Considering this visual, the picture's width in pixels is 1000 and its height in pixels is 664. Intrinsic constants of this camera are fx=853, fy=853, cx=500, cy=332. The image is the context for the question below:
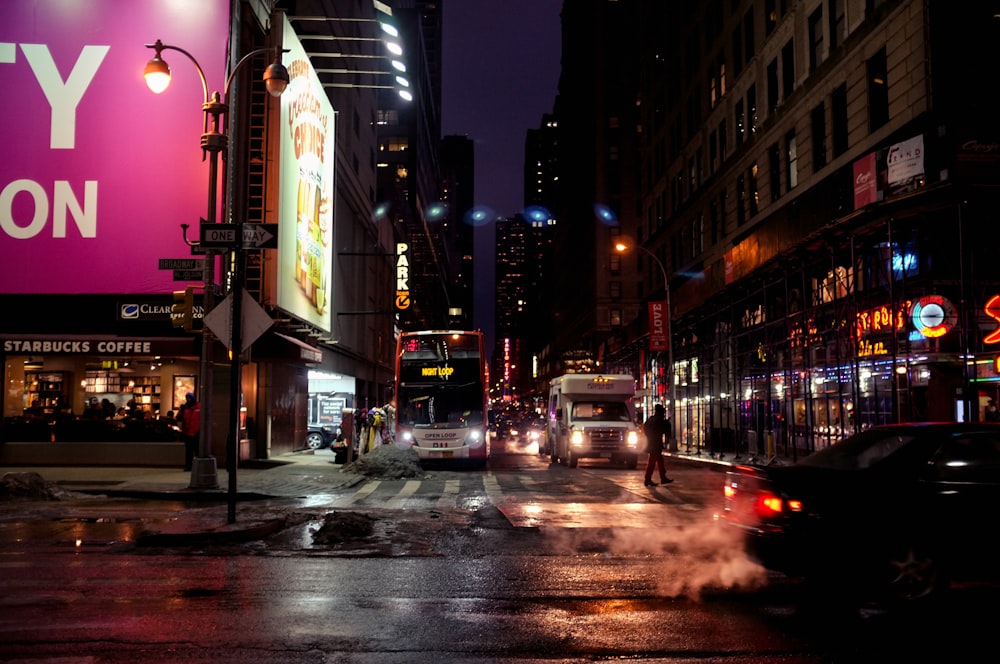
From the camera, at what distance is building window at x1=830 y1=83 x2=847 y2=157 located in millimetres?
30341

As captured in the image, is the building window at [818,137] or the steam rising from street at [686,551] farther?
the building window at [818,137]

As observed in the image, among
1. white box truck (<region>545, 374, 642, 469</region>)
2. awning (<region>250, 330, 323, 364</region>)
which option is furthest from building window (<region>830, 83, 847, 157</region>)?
awning (<region>250, 330, 323, 364</region>)

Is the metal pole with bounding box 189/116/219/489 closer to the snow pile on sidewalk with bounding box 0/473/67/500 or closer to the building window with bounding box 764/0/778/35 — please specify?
the snow pile on sidewalk with bounding box 0/473/67/500

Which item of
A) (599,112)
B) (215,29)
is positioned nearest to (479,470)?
(215,29)

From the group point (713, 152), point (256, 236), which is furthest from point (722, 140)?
point (256, 236)

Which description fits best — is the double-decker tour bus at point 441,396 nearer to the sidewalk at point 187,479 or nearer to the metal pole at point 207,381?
the sidewalk at point 187,479

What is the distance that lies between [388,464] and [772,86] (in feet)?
85.8

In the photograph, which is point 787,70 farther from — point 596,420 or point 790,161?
point 596,420

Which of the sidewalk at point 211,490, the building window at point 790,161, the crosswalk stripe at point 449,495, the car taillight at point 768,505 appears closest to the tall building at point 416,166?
the building window at point 790,161

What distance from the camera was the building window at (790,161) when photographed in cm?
3509

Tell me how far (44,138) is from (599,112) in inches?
3377

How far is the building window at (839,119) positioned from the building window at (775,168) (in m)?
5.88

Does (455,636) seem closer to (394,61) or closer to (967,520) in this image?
(967,520)

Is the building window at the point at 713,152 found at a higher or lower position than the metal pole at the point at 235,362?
higher
